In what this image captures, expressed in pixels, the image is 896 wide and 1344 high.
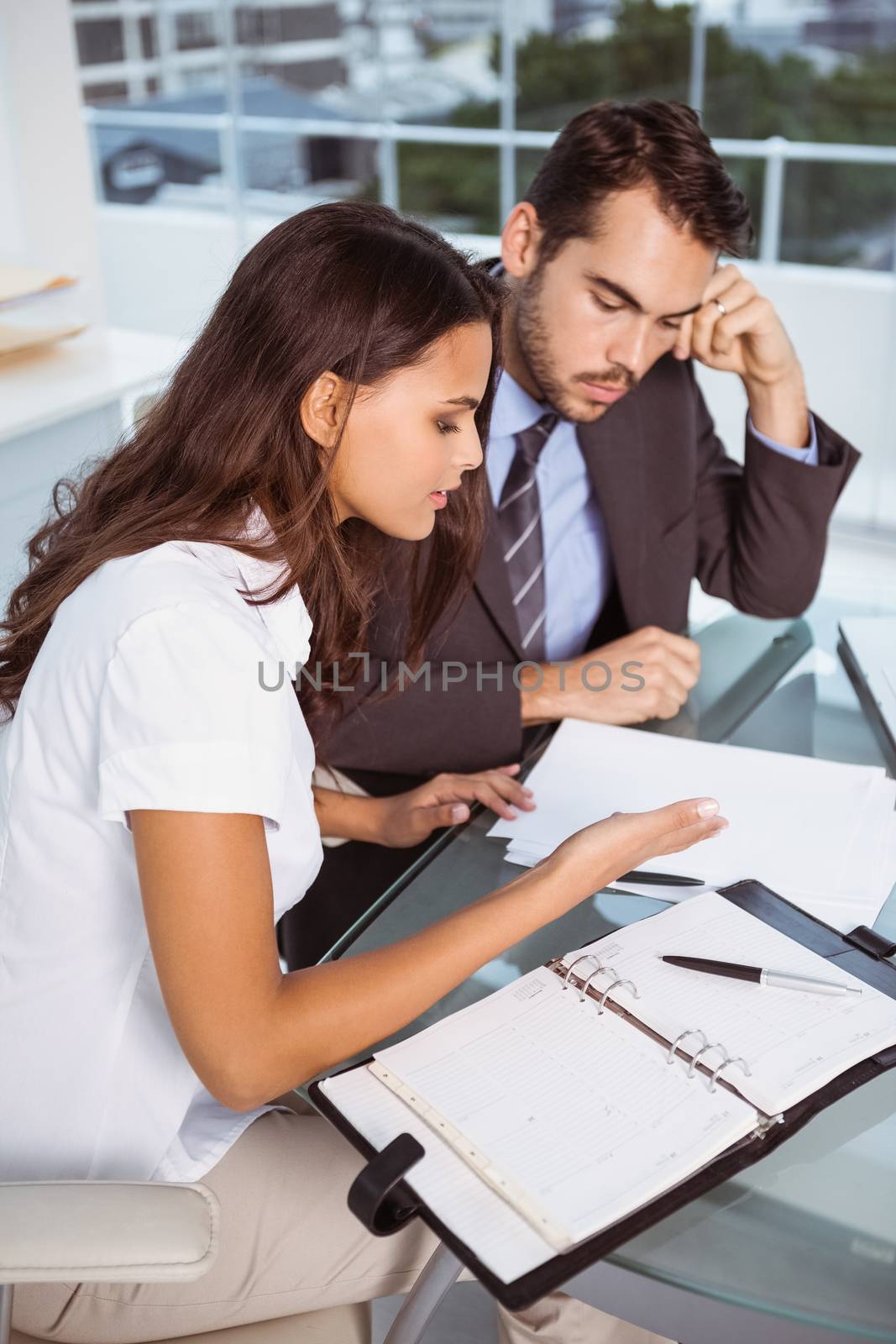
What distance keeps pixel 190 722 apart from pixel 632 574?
1037mm

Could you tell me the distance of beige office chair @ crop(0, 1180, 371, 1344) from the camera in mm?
813

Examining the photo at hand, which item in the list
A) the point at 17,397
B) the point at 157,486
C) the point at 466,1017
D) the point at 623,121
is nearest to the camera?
the point at 466,1017

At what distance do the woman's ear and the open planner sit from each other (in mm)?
504

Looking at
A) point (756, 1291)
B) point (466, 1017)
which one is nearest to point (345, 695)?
point (466, 1017)

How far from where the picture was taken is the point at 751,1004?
1033mm

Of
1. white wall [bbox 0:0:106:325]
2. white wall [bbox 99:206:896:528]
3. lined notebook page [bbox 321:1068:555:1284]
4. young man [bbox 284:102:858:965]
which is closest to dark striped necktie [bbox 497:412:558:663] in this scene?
young man [bbox 284:102:858:965]

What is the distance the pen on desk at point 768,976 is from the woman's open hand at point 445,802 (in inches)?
13.3

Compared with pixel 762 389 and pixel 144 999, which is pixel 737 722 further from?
pixel 144 999

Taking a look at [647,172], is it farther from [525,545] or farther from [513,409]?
[525,545]

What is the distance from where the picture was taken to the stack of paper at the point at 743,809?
123 cm

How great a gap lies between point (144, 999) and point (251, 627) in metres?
0.33

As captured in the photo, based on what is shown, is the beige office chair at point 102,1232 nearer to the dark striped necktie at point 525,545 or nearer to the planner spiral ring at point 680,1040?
the planner spiral ring at point 680,1040

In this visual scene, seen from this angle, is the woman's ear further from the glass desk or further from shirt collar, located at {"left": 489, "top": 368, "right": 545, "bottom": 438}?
shirt collar, located at {"left": 489, "top": 368, "right": 545, "bottom": 438}

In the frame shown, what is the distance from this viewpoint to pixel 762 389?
1833 mm
